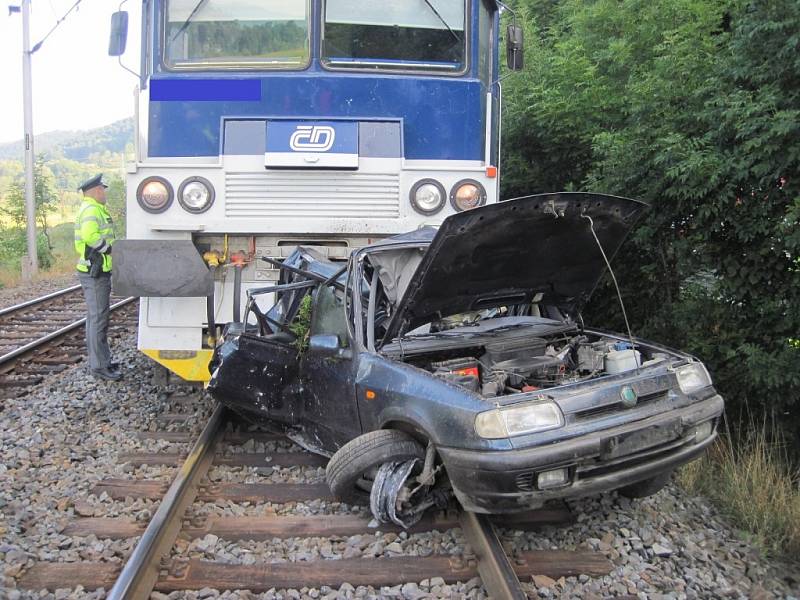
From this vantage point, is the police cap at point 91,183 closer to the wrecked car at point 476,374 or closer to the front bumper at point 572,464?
the wrecked car at point 476,374

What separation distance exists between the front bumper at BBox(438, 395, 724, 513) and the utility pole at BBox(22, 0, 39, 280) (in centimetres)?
1699

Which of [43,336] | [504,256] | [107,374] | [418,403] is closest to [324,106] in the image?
[504,256]

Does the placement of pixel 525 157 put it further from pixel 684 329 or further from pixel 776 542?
pixel 776 542

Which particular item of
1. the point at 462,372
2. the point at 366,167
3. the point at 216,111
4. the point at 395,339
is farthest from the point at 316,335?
the point at 216,111

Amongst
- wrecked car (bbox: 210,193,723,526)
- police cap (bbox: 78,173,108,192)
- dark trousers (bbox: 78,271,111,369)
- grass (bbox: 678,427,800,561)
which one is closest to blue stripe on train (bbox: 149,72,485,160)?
wrecked car (bbox: 210,193,723,526)

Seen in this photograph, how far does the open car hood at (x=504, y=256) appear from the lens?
4.07 m

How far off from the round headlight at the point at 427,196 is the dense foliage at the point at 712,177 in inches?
69.7

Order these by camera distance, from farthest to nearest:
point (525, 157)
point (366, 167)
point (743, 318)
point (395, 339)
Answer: point (525, 157) → point (366, 167) → point (743, 318) → point (395, 339)

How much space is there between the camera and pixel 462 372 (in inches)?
172

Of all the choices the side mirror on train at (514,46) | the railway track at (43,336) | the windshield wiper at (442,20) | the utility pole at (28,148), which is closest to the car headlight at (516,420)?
the windshield wiper at (442,20)

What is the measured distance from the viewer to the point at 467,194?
6.14 m

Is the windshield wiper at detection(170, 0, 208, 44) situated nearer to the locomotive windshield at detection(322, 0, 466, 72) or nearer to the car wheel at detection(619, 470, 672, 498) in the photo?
the locomotive windshield at detection(322, 0, 466, 72)

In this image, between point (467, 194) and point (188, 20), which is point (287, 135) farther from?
point (467, 194)

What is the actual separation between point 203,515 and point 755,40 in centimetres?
494
